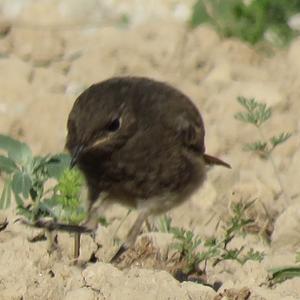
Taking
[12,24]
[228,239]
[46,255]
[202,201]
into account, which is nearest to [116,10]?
[12,24]

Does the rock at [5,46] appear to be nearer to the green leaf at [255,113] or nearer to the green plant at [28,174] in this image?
the green leaf at [255,113]

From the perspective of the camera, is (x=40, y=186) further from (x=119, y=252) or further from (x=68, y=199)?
(x=119, y=252)

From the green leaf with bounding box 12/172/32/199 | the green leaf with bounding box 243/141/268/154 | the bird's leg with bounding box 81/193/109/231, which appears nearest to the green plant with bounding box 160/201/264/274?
the bird's leg with bounding box 81/193/109/231

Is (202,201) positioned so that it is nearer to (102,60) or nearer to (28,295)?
(102,60)

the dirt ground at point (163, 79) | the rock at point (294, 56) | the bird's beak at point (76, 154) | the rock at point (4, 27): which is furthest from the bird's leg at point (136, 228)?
the rock at point (4, 27)

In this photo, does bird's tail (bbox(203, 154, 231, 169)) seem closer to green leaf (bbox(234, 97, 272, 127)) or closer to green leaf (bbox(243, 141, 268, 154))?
green leaf (bbox(243, 141, 268, 154))

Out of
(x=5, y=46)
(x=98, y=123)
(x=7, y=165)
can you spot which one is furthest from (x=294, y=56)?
(x=7, y=165)
